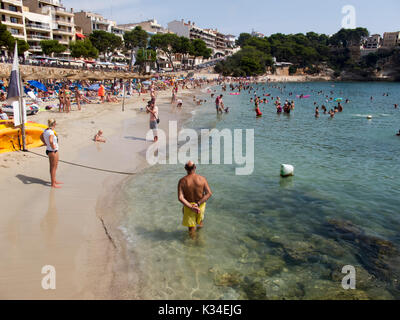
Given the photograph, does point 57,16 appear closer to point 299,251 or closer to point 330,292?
point 299,251

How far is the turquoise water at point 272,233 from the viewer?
14.3 ft

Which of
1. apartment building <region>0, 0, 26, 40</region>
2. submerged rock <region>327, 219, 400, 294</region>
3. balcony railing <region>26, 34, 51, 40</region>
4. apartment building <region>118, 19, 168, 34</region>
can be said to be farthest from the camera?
apartment building <region>118, 19, 168, 34</region>

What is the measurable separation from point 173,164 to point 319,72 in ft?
413

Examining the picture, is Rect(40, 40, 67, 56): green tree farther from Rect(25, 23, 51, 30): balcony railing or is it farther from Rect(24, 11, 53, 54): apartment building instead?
Rect(25, 23, 51, 30): balcony railing

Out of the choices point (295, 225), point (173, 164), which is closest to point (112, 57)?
point (173, 164)

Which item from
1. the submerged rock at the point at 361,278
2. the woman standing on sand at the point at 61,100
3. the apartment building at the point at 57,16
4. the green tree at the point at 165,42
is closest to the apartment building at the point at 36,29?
the apartment building at the point at 57,16

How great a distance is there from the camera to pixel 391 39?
12850 cm

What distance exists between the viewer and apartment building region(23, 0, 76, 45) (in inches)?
2272

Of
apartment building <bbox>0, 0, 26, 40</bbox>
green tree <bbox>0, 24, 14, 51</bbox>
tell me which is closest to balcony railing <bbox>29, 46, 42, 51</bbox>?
apartment building <bbox>0, 0, 26, 40</bbox>

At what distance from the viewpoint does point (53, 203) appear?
6219 millimetres

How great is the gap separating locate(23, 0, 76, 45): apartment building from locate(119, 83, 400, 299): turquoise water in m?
62.2

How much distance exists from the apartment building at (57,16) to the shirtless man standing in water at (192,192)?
65.5 metres

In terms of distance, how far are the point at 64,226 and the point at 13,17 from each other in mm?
58889

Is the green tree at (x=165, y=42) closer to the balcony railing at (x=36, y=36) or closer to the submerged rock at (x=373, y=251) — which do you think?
the balcony railing at (x=36, y=36)
